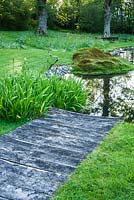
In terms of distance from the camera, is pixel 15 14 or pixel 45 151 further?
pixel 15 14

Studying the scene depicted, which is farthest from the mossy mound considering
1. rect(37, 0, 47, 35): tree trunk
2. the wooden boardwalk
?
rect(37, 0, 47, 35): tree trunk

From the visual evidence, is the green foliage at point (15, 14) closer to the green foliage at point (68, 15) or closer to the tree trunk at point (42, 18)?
the tree trunk at point (42, 18)

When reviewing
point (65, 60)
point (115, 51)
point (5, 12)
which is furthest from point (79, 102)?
point (5, 12)

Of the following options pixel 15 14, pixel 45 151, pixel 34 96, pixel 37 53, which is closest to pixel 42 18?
pixel 15 14

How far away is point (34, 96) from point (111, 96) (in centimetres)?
339

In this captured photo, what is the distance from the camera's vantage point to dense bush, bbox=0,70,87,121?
20.5 feet

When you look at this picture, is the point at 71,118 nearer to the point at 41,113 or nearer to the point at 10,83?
the point at 41,113

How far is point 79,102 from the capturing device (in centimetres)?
760

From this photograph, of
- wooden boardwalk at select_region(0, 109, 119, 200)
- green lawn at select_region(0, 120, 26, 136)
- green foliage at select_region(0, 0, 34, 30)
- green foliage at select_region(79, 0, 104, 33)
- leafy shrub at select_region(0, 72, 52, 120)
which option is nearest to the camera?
wooden boardwalk at select_region(0, 109, 119, 200)

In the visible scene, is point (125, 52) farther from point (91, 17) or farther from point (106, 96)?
point (91, 17)

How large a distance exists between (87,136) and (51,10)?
29.5 m

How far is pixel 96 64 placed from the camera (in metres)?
14.4

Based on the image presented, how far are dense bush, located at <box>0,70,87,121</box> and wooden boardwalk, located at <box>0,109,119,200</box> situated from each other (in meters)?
0.29

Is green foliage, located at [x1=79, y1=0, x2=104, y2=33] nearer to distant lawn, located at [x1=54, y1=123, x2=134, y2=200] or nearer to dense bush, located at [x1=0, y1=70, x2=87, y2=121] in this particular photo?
dense bush, located at [x1=0, y1=70, x2=87, y2=121]
